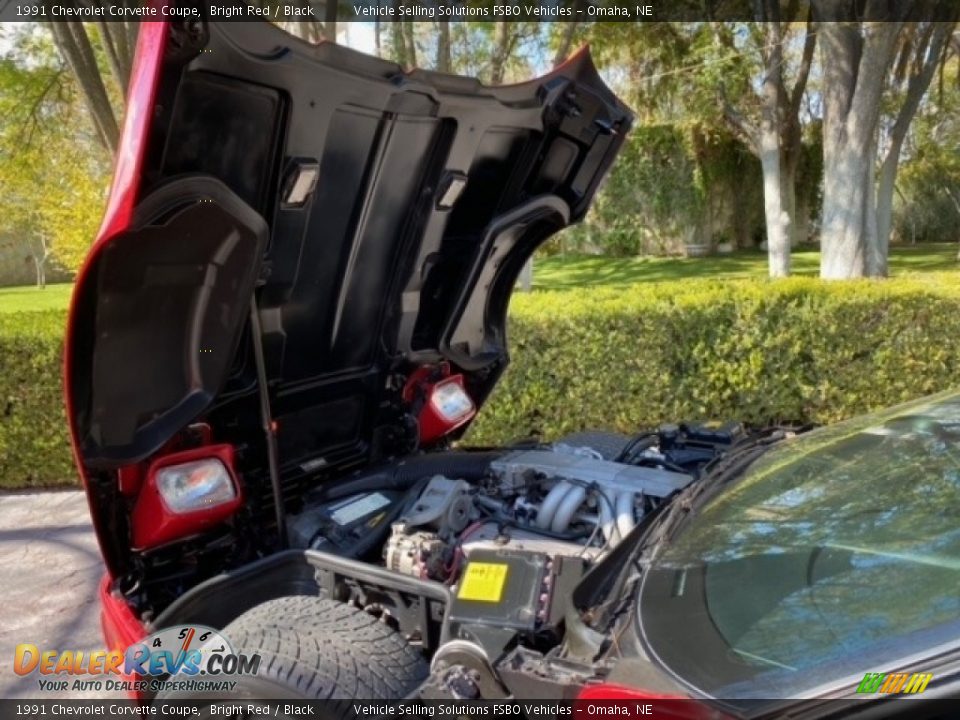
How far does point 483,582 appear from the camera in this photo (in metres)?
1.83

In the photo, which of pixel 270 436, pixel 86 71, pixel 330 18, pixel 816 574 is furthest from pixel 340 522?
pixel 86 71

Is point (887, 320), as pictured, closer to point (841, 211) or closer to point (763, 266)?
point (841, 211)

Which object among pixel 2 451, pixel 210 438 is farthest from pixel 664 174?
pixel 210 438

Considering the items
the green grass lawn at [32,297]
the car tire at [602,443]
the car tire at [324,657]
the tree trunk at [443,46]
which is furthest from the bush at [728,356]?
the green grass lawn at [32,297]

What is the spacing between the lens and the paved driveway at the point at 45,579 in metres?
3.47

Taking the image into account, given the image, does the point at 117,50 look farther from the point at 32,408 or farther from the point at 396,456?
the point at 396,456

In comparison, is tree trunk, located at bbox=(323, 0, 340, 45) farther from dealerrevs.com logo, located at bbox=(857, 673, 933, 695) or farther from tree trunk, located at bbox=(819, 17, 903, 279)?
dealerrevs.com logo, located at bbox=(857, 673, 933, 695)

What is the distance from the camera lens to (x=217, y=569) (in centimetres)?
259

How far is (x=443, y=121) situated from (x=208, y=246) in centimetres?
91

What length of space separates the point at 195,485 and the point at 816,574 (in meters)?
1.76

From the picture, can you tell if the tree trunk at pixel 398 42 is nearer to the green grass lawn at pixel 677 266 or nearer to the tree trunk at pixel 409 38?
the tree trunk at pixel 409 38

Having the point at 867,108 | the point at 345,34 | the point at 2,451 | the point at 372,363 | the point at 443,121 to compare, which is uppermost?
the point at 345,34

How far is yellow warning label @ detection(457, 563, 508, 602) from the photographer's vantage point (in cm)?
179

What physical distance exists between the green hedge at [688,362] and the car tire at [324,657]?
3.88 m
